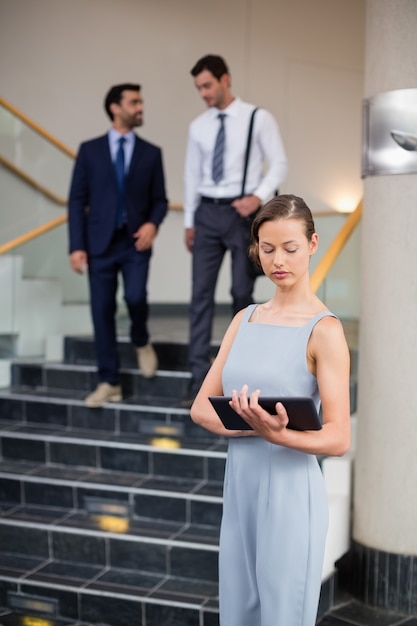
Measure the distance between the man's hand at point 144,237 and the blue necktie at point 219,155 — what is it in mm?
557

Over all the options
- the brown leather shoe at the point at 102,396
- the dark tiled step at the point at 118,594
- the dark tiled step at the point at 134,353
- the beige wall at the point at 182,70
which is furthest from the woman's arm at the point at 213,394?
the beige wall at the point at 182,70

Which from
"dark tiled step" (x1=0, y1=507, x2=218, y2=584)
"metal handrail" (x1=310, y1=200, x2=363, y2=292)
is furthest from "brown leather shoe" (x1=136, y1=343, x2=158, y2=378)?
"metal handrail" (x1=310, y1=200, x2=363, y2=292)

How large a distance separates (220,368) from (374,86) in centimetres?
196

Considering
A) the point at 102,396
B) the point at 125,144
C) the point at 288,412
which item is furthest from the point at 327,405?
the point at 125,144

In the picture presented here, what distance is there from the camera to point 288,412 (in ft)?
5.53

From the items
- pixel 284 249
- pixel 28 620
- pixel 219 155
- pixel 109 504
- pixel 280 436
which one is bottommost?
pixel 28 620

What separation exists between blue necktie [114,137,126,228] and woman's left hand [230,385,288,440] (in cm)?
304

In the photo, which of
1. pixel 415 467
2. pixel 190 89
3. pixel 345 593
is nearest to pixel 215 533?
pixel 345 593

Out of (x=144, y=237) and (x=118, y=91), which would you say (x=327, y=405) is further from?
(x=118, y=91)

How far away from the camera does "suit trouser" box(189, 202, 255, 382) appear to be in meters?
4.18

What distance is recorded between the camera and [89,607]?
11.5 ft

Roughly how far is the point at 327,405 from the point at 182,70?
677 cm

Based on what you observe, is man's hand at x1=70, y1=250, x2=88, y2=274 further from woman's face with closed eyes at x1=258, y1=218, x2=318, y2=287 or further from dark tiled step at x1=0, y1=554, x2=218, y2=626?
woman's face with closed eyes at x1=258, y1=218, x2=318, y2=287

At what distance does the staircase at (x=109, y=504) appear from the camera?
3527mm
